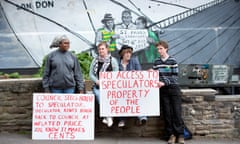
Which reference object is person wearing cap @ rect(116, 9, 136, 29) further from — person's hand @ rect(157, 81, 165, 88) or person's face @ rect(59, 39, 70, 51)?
person's hand @ rect(157, 81, 165, 88)

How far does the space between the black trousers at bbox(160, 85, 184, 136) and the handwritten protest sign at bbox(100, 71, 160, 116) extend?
0.45 feet

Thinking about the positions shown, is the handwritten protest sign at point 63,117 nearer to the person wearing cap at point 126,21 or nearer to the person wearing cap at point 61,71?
the person wearing cap at point 61,71

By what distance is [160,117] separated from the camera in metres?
6.55

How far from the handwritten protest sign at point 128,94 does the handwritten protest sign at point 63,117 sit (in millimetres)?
289

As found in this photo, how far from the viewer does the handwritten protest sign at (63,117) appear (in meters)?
6.25

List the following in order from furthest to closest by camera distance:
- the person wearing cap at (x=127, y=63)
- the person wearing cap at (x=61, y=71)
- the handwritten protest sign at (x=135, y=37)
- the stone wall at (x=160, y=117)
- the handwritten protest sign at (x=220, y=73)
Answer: the handwritten protest sign at (x=135, y=37)
the handwritten protest sign at (x=220, y=73)
the stone wall at (x=160, y=117)
the person wearing cap at (x=127, y=63)
the person wearing cap at (x=61, y=71)

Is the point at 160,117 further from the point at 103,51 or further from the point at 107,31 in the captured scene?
the point at 107,31

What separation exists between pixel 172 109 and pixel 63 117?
186 cm

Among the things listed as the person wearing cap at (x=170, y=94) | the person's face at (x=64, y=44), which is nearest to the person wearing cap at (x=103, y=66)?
the person's face at (x=64, y=44)

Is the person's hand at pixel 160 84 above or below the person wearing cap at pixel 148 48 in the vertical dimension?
below

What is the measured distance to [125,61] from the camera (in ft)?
20.7

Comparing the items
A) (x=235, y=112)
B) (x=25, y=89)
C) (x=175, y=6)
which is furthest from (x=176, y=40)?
(x=25, y=89)

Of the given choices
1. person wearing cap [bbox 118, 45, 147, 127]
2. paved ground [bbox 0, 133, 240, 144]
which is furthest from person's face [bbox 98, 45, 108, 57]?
paved ground [bbox 0, 133, 240, 144]

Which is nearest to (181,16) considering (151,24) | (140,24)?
(151,24)
